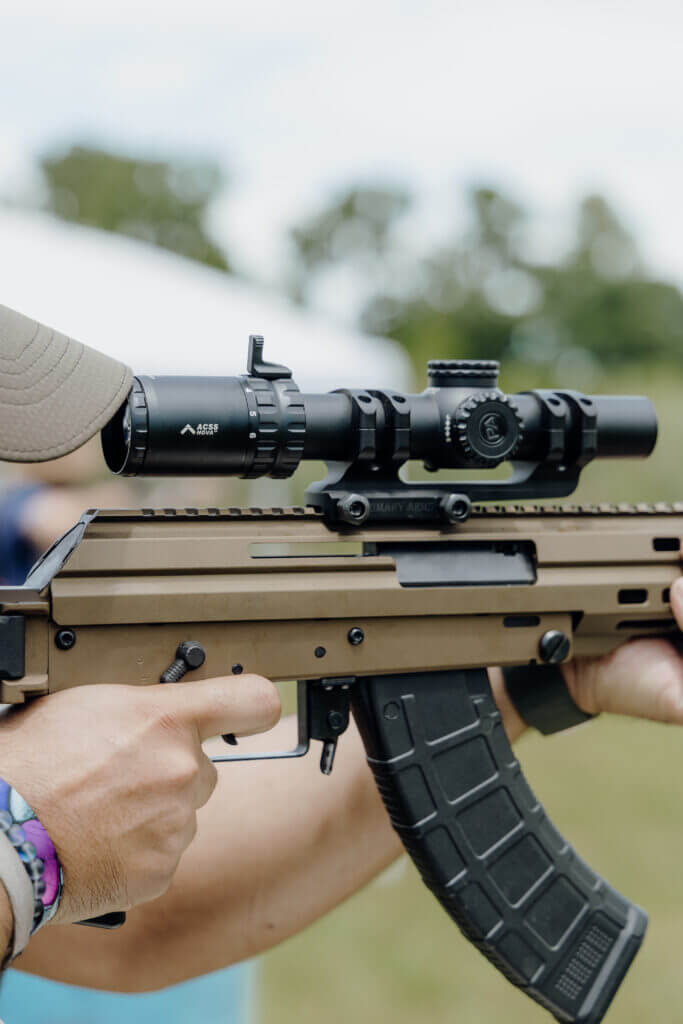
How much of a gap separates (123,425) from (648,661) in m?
1.10

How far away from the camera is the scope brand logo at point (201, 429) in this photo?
1.48m

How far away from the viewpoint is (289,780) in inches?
78.9

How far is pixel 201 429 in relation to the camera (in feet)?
4.90

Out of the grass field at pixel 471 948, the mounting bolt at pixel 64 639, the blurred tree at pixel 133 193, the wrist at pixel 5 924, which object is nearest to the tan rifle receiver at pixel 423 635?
the mounting bolt at pixel 64 639

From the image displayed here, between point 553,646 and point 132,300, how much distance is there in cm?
416

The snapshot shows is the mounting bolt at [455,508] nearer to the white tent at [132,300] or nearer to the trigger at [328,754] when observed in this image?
the trigger at [328,754]

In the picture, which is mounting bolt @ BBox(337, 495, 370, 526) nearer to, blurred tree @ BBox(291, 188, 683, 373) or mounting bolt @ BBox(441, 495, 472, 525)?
mounting bolt @ BBox(441, 495, 472, 525)

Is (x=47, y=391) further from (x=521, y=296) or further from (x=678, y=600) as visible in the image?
(x=521, y=296)

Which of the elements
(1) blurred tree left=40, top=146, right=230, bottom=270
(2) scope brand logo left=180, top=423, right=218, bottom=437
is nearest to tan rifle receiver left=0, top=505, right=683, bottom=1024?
(2) scope brand logo left=180, top=423, right=218, bottom=437

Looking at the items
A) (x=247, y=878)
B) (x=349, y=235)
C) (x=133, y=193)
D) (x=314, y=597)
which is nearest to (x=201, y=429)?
(x=314, y=597)

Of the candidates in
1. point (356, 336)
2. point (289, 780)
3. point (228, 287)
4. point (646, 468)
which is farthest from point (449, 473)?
point (646, 468)

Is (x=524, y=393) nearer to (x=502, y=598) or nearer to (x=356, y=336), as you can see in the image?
(x=502, y=598)

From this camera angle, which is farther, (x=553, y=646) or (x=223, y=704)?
(x=553, y=646)

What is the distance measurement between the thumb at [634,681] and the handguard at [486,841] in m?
0.23
